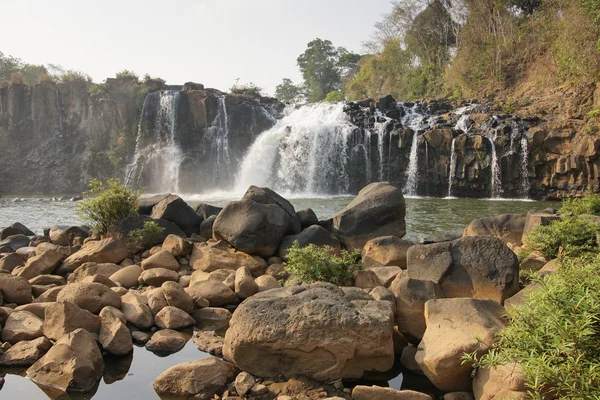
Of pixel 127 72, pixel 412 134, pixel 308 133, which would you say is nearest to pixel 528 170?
pixel 412 134

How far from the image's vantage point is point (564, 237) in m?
7.24

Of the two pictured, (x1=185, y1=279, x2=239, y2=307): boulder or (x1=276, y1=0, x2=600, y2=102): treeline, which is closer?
(x1=185, y1=279, x2=239, y2=307): boulder

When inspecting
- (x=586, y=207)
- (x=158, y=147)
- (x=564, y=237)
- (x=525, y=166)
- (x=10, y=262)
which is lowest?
(x=10, y=262)

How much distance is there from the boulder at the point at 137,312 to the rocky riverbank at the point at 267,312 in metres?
0.02

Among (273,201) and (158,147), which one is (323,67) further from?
(273,201)

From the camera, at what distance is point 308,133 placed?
85.6ft

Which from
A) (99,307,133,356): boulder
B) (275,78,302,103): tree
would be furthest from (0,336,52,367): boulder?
(275,78,302,103): tree

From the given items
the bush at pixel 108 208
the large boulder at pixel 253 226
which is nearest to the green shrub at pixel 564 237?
the large boulder at pixel 253 226


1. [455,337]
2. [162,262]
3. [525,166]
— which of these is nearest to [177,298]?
[162,262]

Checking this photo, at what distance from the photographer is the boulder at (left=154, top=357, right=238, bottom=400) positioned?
4559 millimetres

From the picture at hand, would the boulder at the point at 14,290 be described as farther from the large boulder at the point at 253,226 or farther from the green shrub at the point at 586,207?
the green shrub at the point at 586,207

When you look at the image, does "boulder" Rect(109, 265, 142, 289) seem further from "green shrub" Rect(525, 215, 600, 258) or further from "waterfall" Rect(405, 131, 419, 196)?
"waterfall" Rect(405, 131, 419, 196)

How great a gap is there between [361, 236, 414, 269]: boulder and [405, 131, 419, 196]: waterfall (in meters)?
A: 17.0

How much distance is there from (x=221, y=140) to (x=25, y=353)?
2583cm
